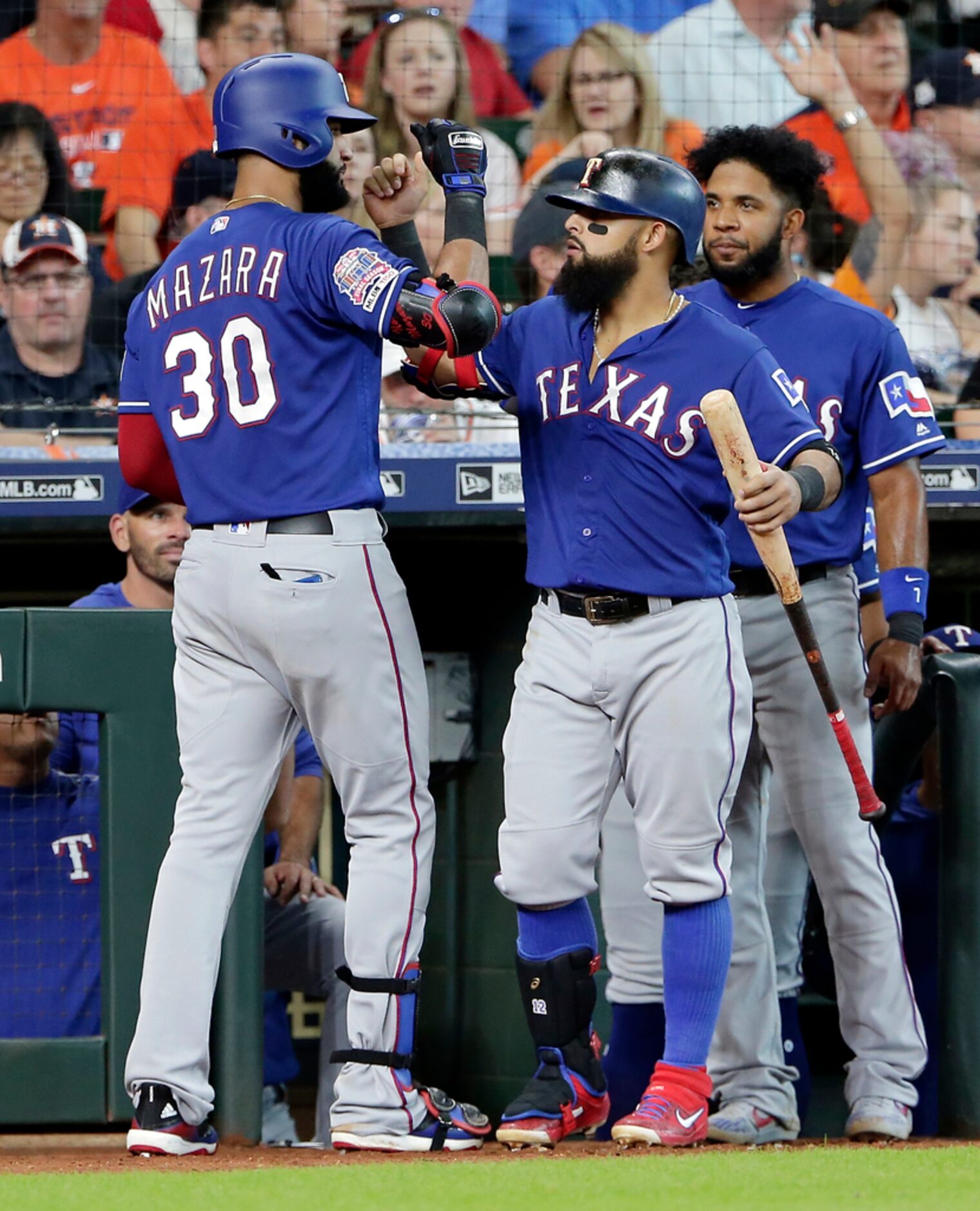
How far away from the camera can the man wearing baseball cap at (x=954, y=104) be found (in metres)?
6.46

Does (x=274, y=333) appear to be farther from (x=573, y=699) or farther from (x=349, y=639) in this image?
(x=573, y=699)

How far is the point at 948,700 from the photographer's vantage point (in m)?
3.54

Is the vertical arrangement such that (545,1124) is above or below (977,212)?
below

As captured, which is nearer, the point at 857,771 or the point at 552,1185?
the point at 552,1185

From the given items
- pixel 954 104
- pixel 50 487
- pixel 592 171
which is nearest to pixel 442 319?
pixel 592 171

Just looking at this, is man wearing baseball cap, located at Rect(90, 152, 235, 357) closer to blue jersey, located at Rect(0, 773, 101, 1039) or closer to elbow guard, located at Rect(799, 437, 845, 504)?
blue jersey, located at Rect(0, 773, 101, 1039)

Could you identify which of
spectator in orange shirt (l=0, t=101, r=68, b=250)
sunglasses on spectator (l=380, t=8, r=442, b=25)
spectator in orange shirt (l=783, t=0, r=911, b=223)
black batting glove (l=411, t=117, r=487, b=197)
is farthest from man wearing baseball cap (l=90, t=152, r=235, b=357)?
black batting glove (l=411, t=117, r=487, b=197)

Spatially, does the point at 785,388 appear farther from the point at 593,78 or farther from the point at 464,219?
the point at 593,78

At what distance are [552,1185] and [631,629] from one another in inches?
37.9

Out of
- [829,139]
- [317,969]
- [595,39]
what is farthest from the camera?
[829,139]

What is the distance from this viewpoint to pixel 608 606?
2988mm

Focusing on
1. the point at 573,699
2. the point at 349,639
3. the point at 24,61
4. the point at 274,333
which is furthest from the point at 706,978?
the point at 24,61

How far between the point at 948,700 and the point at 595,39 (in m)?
3.14

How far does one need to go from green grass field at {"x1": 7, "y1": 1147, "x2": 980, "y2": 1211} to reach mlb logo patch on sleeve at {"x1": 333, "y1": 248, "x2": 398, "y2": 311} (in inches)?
52.0
